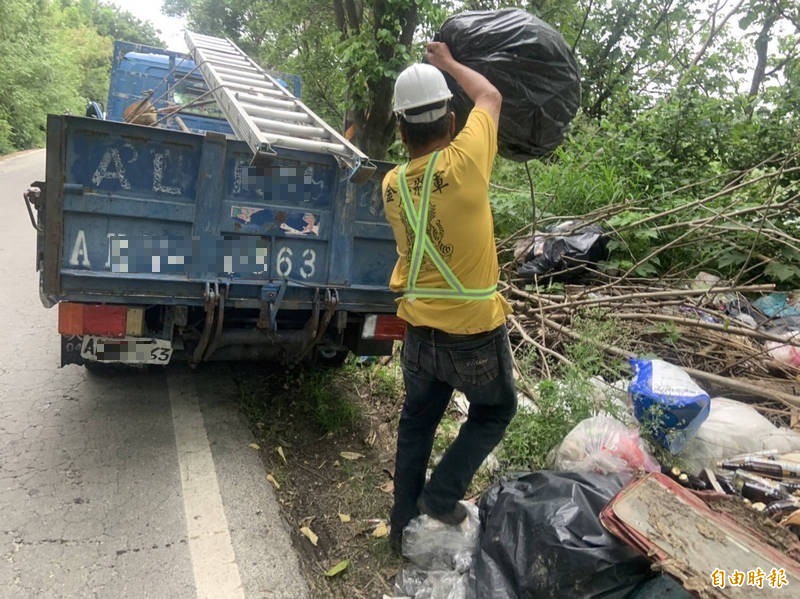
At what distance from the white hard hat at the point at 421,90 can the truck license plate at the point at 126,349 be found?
6.63 feet

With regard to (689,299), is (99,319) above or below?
below

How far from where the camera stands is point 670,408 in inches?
108

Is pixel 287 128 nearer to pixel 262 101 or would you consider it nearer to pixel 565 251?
pixel 262 101

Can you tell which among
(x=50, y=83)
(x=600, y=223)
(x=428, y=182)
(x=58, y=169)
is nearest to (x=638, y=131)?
(x=600, y=223)

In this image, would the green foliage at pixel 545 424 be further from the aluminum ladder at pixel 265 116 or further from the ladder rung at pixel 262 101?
the ladder rung at pixel 262 101

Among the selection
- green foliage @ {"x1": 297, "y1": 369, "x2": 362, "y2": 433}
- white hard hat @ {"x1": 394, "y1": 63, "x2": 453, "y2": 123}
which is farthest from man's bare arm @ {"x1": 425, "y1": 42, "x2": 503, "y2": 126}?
green foliage @ {"x1": 297, "y1": 369, "x2": 362, "y2": 433}

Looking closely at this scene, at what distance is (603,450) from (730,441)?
2.39ft

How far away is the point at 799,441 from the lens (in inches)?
111

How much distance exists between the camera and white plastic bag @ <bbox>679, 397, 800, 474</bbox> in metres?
2.77

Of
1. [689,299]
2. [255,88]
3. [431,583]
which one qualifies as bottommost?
[431,583]

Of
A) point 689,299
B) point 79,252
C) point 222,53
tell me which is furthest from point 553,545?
point 222,53

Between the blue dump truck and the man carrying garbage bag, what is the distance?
0.85 metres

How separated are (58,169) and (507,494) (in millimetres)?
2608

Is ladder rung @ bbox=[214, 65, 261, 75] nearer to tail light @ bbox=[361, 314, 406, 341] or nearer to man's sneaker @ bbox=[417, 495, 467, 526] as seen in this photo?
tail light @ bbox=[361, 314, 406, 341]
